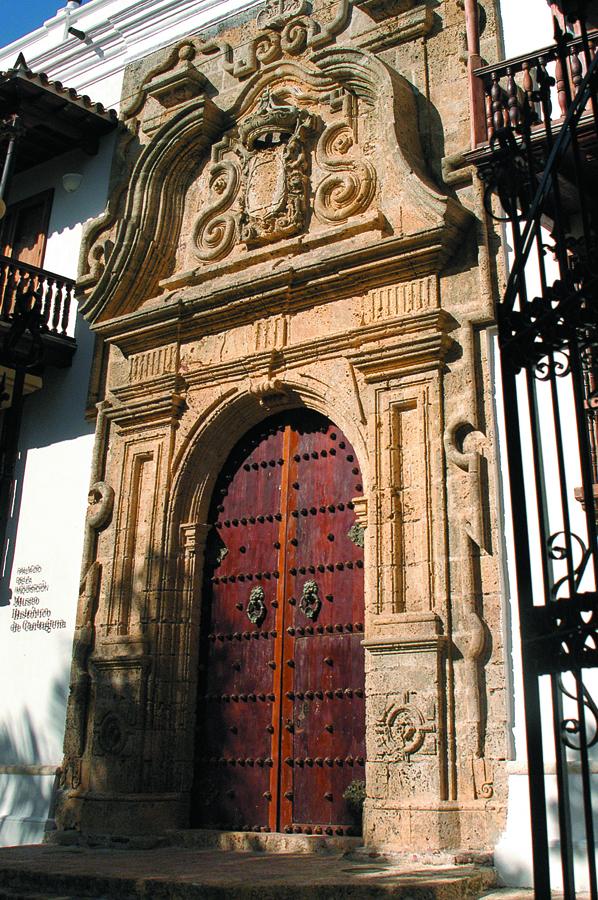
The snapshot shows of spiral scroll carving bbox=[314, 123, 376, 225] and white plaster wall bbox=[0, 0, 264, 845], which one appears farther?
white plaster wall bbox=[0, 0, 264, 845]

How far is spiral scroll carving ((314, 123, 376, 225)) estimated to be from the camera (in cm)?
786

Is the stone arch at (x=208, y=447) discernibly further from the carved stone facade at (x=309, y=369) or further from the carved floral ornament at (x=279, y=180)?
the carved floral ornament at (x=279, y=180)

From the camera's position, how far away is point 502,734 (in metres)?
5.90

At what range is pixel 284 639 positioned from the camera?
7281 mm

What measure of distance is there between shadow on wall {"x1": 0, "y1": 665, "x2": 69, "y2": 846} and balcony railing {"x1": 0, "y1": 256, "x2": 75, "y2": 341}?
10.3 ft

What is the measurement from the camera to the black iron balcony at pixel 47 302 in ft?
29.8

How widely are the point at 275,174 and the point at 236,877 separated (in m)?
5.49

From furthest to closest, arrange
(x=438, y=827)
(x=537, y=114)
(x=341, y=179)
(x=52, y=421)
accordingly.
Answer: (x=52, y=421), (x=341, y=179), (x=537, y=114), (x=438, y=827)

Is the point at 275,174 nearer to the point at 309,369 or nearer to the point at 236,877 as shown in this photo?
the point at 309,369

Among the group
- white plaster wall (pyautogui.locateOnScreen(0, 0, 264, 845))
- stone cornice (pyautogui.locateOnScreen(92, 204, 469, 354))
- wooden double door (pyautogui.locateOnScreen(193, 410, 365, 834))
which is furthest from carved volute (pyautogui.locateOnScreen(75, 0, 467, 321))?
wooden double door (pyautogui.locateOnScreen(193, 410, 365, 834))

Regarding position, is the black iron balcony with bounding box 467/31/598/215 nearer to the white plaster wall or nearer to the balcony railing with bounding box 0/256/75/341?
the white plaster wall

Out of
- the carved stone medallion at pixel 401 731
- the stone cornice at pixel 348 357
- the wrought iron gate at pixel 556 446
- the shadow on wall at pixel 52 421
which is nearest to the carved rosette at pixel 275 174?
the stone cornice at pixel 348 357

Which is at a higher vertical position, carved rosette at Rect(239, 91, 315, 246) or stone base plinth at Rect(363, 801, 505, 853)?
carved rosette at Rect(239, 91, 315, 246)

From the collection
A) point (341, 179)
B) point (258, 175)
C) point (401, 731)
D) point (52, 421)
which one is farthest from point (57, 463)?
point (401, 731)
